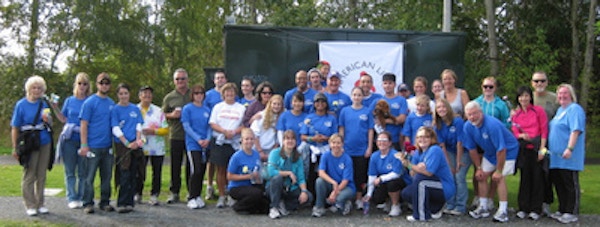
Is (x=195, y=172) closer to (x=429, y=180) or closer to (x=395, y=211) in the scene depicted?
(x=395, y=211)

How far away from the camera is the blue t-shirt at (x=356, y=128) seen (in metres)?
7.53

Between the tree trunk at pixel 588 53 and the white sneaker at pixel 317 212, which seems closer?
the white sneaker at pixel 317 212

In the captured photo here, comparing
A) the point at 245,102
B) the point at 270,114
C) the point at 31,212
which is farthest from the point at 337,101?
the point at 31,212

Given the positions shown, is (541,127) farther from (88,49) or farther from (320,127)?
(88,49)

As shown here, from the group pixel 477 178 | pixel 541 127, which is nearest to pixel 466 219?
pixel 477 178

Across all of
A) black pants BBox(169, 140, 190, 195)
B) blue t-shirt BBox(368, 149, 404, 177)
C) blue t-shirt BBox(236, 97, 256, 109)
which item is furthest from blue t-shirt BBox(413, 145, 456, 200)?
black pants BBox(169, 140, 190, 195)

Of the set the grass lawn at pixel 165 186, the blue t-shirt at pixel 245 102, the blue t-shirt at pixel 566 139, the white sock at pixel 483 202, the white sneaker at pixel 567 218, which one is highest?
the blue t-shirt at pixel 245 102

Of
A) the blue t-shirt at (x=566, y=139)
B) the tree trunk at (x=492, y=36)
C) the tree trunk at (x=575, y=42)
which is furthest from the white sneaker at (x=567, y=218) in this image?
the tree trunk at (x=575, y=42)

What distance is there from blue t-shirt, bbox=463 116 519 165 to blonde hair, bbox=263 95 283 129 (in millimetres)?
2279

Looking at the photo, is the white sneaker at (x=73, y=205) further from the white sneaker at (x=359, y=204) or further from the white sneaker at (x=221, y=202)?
the white sneaker at (x=359, y=204)

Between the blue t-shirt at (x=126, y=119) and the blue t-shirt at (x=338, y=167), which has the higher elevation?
the blue t-shirt at (x=126, y=119)

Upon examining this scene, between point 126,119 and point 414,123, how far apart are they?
3.45m

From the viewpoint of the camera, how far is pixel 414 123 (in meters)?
7.40

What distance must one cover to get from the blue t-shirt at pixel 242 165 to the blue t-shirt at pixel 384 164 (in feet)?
4.55
